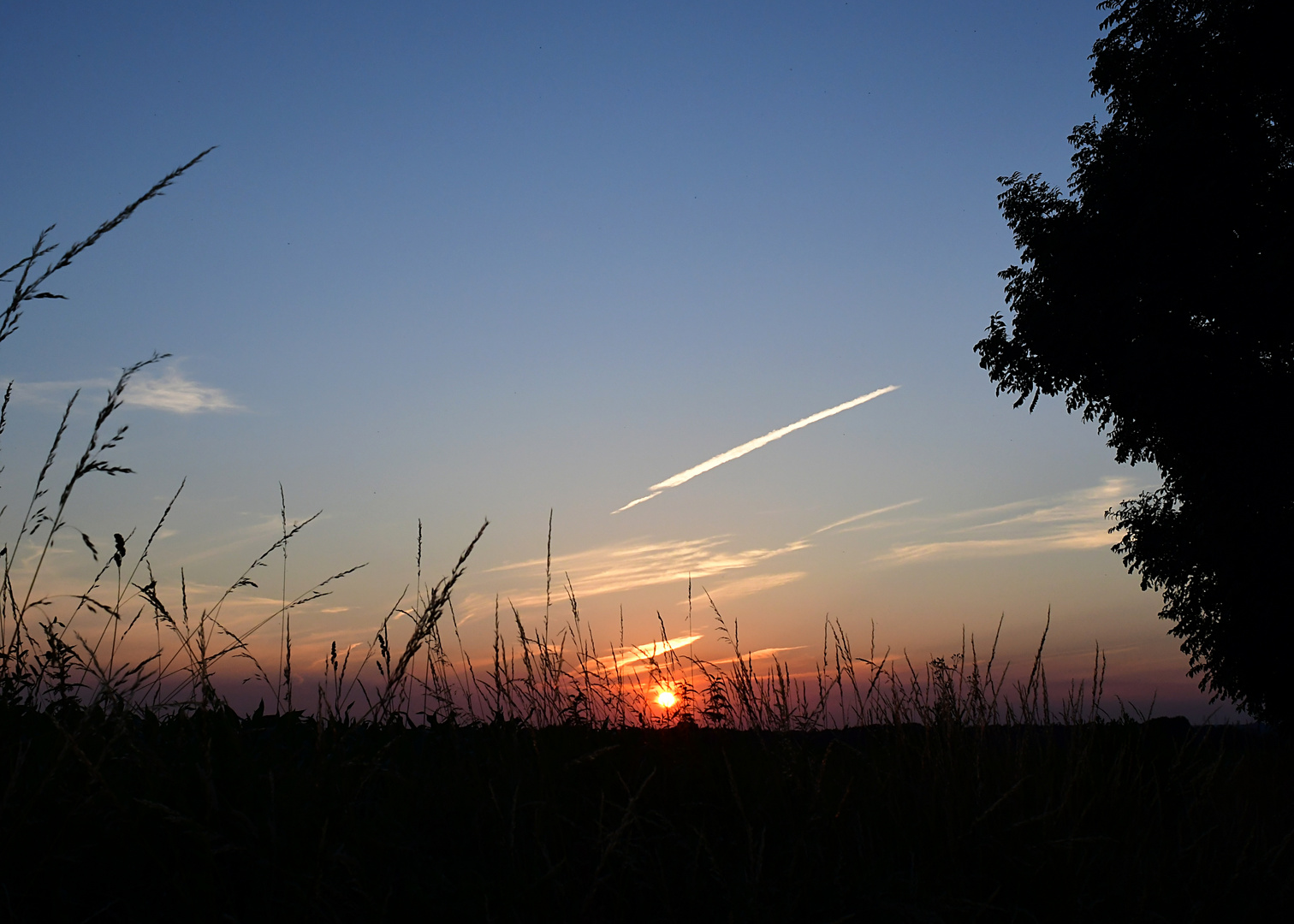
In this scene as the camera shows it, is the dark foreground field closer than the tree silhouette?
Yes

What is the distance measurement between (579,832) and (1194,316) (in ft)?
44.7

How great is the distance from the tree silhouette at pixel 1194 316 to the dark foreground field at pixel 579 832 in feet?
29.6

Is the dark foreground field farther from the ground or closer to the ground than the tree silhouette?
closer to the ground

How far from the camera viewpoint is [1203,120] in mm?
13453

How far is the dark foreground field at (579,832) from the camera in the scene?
2678mm

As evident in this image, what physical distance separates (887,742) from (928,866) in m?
1.37

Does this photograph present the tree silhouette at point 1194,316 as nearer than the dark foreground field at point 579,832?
No

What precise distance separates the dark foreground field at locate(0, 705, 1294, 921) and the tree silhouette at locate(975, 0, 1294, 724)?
9.01m

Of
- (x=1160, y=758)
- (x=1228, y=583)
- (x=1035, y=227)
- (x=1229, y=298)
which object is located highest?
(x=1035, y=227)

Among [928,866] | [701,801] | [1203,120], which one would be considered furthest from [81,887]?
[1203,120]

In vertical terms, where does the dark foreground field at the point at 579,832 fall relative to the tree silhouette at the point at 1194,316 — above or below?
below

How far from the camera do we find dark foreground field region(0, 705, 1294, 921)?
2.68m

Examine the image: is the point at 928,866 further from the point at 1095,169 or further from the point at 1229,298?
the point at 1095,169

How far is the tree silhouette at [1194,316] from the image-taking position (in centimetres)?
1194
